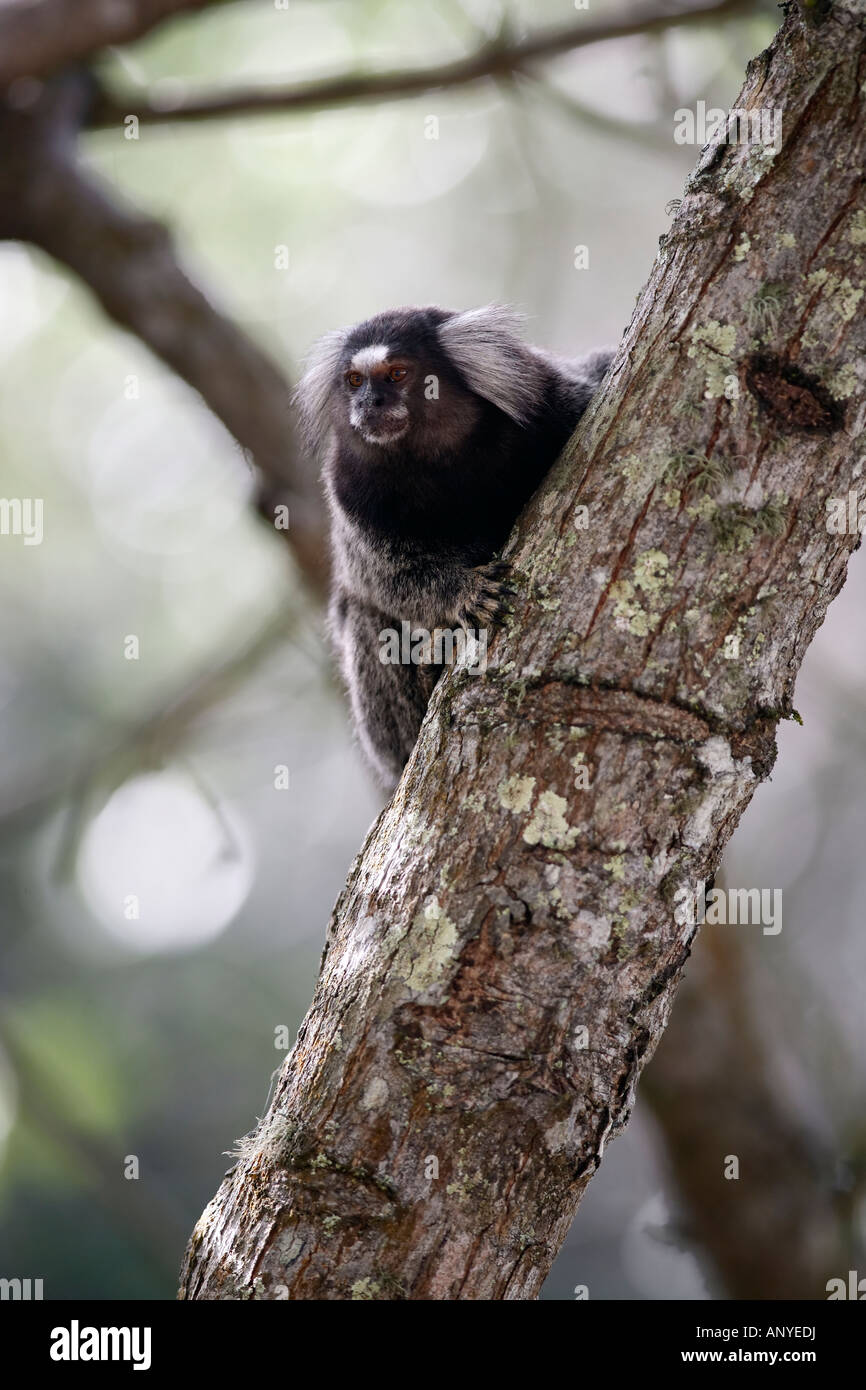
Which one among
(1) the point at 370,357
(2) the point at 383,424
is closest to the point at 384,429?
(2) the point at 383,424

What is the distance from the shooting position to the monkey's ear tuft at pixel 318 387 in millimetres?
4605

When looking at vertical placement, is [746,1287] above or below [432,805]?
below

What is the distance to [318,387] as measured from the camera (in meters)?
4.73

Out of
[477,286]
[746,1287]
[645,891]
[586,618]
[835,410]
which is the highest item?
[477,286]

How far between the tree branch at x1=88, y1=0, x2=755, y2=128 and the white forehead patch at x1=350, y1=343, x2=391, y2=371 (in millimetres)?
2052

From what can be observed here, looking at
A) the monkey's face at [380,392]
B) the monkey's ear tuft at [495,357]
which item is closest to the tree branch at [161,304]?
the monkey's face at [380,392]

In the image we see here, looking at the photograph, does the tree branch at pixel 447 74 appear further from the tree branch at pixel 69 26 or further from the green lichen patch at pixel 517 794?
the green lichen patch at pixel 517 794

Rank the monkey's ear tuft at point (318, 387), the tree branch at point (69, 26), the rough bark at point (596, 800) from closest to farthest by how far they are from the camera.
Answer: the rough bark at point (596, 800)
the monkey's ear tuft at point (318, 387)
the tree branch at point (69, 26)

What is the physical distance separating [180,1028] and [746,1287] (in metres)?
5.19

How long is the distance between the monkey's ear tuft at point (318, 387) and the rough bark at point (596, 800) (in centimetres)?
228

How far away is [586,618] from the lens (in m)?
2.49

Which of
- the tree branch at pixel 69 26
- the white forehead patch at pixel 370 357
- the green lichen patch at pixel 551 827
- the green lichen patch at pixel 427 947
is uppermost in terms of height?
the tree branch at pixel 69 26
